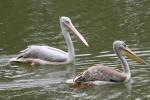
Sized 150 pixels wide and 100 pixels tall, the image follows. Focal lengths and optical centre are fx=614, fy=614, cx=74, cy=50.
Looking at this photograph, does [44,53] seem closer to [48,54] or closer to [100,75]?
[48,54]

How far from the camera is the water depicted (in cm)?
1070

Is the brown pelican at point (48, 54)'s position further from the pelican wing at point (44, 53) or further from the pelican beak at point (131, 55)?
the pelican beak at point (131, 55)

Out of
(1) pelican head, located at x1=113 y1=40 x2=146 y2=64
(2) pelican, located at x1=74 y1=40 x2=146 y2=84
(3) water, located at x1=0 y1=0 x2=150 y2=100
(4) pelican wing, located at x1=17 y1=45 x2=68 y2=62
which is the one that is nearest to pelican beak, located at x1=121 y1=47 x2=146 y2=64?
(1) pelican head, located at x1=113 y1=40 x2=146 y2=64

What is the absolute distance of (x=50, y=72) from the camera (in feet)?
40.4

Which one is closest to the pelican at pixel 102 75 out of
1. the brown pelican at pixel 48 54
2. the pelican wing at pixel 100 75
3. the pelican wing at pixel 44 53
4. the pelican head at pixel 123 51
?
the pelican wing at pixel 100 75

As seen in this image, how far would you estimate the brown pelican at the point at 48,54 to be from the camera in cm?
1293

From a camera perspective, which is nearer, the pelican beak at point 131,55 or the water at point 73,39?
the water at point 73,39

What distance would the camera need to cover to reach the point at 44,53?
1311 cm

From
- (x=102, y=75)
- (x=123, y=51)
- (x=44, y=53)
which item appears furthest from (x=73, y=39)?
(x=102, y=75)

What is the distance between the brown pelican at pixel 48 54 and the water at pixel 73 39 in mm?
170

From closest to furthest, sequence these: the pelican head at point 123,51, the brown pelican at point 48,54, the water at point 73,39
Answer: the water at point 73,39 < the pelican head at point 123,51 < the brown pelican at point 48,54

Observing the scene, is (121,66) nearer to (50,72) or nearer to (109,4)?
(50,72)

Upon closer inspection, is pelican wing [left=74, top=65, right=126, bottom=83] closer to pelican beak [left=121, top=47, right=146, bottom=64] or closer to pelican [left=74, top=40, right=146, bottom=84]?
pelican [left=74, top=40, right=146, bottom=84]

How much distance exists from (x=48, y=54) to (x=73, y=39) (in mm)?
1692
